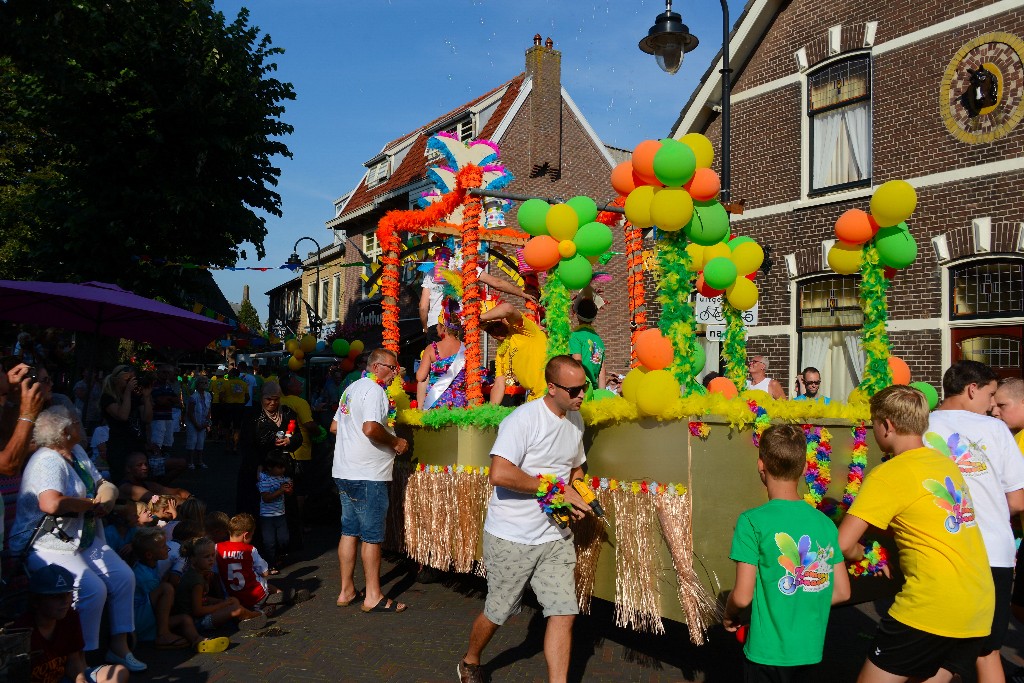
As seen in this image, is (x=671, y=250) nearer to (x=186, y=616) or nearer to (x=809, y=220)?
(x=186, y=616)

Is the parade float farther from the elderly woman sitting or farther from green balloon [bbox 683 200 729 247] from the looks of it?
the elderly woman sitting

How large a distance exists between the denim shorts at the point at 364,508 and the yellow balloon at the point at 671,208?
2842mm

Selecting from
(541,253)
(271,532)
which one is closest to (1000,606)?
(541,253)

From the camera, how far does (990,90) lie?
30.9 ft

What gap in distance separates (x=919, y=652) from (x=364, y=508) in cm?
378

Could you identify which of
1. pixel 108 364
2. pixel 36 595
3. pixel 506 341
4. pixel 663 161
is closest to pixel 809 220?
pixel 506 341

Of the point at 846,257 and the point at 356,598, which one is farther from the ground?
the point at 846,257

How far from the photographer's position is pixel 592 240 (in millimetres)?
5258

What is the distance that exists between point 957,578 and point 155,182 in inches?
595

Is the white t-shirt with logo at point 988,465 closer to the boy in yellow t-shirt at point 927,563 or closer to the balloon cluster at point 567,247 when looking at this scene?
the boy in yellow t-shirt at point 927,563

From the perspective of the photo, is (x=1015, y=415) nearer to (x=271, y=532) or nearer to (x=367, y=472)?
(x=367, y=472)

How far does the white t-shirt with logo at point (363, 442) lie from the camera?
222 inches

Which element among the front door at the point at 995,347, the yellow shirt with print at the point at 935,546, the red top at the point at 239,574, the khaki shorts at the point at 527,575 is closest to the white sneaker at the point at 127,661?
the red top at the point at 239,574

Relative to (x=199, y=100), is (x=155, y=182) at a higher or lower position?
lower
